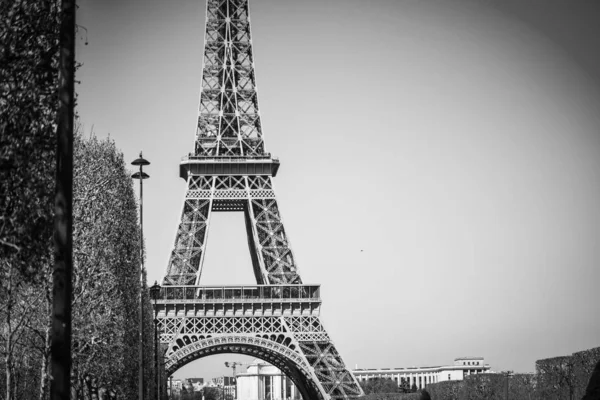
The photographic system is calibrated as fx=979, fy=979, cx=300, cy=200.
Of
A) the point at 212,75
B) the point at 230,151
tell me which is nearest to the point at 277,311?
the point at 230,151

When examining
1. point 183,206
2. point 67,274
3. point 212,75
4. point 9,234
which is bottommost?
point 67,274

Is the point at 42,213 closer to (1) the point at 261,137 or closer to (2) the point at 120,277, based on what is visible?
(2) the point at 120,277

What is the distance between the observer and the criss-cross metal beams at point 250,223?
3479 inches

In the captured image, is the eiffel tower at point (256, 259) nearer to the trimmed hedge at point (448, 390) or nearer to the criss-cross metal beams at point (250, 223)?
the criss-cross metal beams at point (250, 223)

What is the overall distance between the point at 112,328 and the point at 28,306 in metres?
6.88

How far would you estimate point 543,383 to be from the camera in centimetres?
7144

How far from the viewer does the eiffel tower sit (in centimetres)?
8581

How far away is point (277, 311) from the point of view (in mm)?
88188

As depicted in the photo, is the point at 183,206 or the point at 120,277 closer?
the point at 120,277

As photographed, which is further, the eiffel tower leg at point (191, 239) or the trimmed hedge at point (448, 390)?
the trimmed hedge at point (448, 390)

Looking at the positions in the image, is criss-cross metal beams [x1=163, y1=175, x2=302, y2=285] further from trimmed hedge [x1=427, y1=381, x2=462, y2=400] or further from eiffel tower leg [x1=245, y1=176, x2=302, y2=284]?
trimmed hedge [x1=427, y1=381, x2=462, y2=400]

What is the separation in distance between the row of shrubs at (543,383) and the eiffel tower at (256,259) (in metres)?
10.8

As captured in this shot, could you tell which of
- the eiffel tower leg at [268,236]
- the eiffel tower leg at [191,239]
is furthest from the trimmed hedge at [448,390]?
the eiffel tower leg at [191,239]

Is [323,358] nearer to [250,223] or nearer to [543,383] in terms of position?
[250,223]
